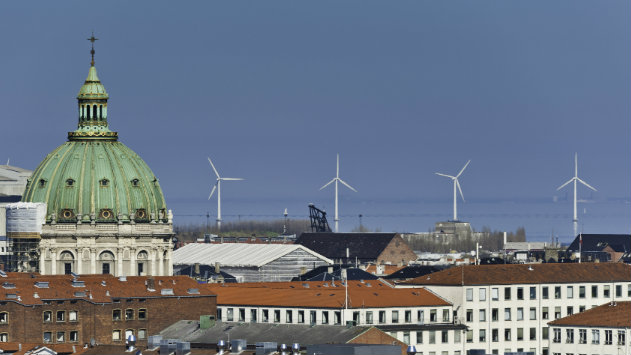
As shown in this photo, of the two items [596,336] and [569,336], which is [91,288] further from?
[596,336]

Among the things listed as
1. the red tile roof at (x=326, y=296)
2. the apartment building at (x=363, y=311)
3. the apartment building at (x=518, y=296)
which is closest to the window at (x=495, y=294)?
the apartment building at (x=518, y=296)

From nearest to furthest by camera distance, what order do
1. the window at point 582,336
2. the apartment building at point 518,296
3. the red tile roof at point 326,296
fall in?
the window at point 582,336
the red tile roof at point 326,296
the apartment building at point 518,296

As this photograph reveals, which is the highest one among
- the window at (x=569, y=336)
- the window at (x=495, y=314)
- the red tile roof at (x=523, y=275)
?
the red tile roof at (x=523, y=275)

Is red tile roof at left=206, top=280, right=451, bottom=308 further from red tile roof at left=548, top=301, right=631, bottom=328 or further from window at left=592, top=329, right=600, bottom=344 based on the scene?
window at left=592, top=329, right=600, bottom=344

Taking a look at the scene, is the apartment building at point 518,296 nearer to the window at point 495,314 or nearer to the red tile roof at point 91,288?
the window at point 495,314

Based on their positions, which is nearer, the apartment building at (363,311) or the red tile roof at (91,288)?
the apartment building at (363,311)

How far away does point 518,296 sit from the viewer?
186 m

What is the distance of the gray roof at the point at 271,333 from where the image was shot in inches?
5837

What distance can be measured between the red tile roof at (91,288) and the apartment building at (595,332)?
2586 centimetres

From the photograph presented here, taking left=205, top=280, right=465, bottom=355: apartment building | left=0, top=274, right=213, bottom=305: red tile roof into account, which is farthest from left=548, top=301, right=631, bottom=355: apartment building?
left=0, top=274, right=213, bottom=305: red tile roof

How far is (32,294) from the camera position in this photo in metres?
169

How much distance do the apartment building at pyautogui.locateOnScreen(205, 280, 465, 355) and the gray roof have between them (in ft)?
16.2

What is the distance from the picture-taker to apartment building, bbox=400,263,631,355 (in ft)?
591

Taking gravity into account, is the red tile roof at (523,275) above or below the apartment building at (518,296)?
above
